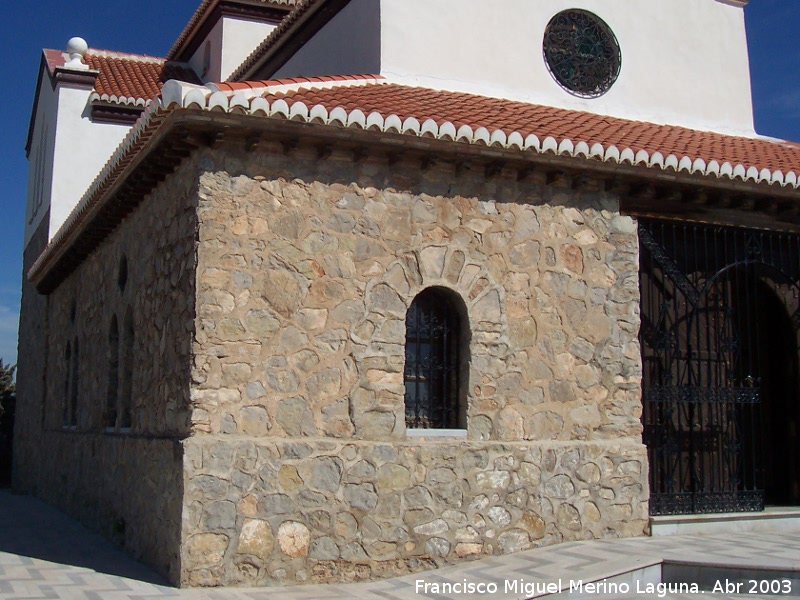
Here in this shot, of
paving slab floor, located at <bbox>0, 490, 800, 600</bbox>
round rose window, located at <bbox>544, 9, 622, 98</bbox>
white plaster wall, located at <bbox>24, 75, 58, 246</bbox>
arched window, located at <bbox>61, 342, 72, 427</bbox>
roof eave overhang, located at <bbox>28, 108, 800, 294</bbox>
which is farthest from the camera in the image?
white plaster wall, located at <bbox>24, 75, 58, 246</bbox>

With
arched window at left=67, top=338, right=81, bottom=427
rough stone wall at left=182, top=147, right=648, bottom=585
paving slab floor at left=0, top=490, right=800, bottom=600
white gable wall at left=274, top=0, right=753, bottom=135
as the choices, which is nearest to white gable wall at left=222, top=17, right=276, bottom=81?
white gable wall at left=274, top=0, right=753, bottom=135

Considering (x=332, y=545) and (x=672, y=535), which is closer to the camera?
(x=332, y=545)

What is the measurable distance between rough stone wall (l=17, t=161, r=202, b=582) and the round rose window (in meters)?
5.36

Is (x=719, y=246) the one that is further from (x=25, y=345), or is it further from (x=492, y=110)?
(x=25, y=345)

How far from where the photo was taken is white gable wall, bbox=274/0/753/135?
10422 mm

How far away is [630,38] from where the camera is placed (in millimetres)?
11805

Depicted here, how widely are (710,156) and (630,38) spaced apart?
9.52ft

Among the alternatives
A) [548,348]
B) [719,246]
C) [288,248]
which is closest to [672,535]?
[548,348]

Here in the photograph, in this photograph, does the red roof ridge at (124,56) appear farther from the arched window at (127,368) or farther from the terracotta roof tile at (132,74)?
the arched window at (127,368)

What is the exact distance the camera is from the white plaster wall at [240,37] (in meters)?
16.6

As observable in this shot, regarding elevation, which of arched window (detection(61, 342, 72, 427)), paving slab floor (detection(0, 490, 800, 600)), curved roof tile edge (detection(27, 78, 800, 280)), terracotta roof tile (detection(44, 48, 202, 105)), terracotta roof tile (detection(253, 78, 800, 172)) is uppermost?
terracotta roof tile (detection(44, 48, 202, 105))

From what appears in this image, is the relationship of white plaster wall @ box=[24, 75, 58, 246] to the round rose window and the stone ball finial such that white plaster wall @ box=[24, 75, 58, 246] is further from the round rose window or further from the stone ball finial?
the round rose window

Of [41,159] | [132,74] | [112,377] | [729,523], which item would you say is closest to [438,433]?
[729,523]

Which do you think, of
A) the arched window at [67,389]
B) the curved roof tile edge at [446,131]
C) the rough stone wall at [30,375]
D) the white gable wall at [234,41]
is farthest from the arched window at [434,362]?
the white gable wall at [234,41]
